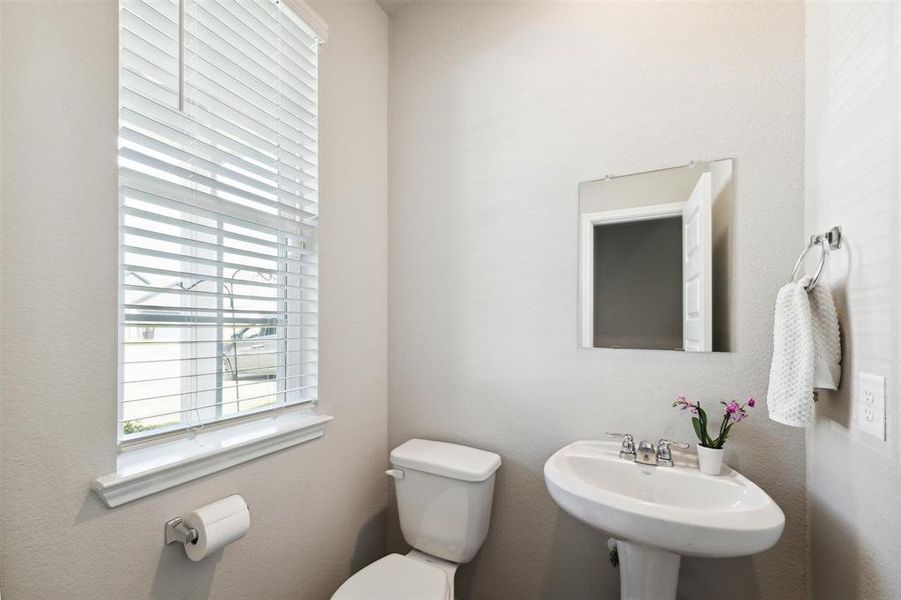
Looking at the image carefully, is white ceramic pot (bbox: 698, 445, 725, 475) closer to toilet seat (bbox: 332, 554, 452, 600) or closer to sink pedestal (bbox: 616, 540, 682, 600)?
sink pedestal (bbox: 616, 540, 682, 600)

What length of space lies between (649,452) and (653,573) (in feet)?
1.06

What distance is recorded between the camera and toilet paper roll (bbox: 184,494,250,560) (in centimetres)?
98

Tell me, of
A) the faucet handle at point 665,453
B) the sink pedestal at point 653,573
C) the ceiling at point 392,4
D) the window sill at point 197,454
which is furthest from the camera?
the ceiling at point 392,4

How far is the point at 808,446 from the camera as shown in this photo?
117 centimetres

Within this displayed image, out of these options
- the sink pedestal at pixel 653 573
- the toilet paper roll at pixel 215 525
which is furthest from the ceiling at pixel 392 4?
the sink pedestal at pixel 653 573

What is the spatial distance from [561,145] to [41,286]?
1.52m

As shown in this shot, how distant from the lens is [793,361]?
103cm

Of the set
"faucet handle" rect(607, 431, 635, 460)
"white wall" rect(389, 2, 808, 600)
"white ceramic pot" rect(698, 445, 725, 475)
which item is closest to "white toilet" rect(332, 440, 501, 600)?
"white wall" rect(389, 2, 808, 600)

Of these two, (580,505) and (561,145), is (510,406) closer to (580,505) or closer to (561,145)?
(580,505)

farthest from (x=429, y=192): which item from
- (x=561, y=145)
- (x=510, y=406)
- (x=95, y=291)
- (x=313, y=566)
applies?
(x=313, y=566)

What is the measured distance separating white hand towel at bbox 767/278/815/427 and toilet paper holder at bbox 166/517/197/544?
1.49 m

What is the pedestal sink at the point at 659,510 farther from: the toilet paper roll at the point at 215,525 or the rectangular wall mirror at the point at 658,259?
the toilet paper roll at the point at 215,525

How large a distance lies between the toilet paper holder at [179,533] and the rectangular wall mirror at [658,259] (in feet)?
4.18

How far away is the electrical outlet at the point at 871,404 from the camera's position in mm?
799
